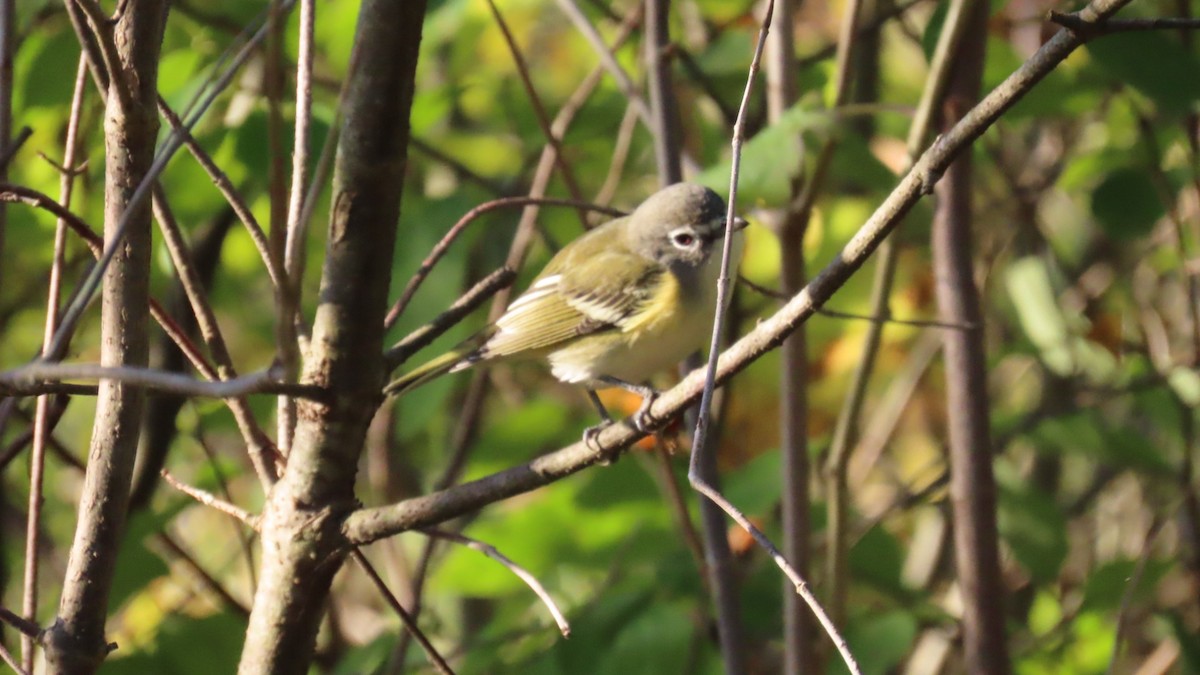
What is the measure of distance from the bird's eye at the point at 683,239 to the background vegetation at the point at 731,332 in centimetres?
16

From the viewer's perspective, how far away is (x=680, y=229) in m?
3.10

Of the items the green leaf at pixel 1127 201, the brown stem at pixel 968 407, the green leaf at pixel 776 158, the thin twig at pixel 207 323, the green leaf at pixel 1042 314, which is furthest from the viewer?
the green leaf at pixel 1042 314

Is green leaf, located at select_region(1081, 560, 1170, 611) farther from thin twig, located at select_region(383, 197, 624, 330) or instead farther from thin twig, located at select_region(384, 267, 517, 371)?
thin twig, located at select_region(384, 267, 517, 371)

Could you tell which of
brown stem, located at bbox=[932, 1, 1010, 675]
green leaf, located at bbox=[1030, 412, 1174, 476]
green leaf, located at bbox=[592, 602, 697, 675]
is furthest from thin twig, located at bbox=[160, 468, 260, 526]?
green leaf, located at bbox=[1030, 412, 1174, 476]

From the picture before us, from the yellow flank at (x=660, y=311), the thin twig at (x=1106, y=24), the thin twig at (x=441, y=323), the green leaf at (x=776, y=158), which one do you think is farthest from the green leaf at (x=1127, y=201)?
the thin twig at (x=1106, y=24)

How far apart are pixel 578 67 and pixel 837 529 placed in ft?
10.6

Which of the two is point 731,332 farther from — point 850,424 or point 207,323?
point 207,323

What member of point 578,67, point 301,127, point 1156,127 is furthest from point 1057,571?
point 578,67

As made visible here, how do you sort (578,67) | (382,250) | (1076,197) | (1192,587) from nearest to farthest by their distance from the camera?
1. (382,250)
2. (1192,587)
3. (1076,197)
4. (578,67)

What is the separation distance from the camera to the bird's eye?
3.11 m

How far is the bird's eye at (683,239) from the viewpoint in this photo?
311 cm

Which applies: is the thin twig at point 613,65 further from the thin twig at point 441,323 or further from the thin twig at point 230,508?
the thin twig at point 230,508

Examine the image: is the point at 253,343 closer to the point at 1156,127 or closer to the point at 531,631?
the point at 531,631

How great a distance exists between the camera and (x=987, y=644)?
7.91 ft
